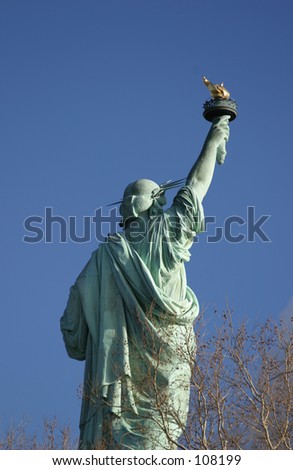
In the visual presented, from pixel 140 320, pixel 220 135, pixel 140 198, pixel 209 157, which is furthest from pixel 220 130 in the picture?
pixel 140 320

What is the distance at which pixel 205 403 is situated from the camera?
21688 mm

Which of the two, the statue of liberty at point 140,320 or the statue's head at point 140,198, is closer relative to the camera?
the statue of liberty at point 140,320

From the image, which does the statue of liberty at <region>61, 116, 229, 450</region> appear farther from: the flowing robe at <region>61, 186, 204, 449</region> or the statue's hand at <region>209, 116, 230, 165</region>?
the statue's hand at <region>209, 116, 230, 165</region>

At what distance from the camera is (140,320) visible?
76.6ft

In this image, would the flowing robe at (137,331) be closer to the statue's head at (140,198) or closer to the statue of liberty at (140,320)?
the statue of liberty at (140,320)

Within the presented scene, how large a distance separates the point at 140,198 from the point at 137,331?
3.01 metres

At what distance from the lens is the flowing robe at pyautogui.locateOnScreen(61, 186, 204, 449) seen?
22.8m

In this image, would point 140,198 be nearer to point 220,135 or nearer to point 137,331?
point 220,135

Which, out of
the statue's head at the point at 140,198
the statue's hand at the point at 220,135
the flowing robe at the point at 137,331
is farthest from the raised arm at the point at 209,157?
the statue's head at the point at 140,198

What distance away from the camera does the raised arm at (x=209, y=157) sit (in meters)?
25.2

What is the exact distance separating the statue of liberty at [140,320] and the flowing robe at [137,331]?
19 mm

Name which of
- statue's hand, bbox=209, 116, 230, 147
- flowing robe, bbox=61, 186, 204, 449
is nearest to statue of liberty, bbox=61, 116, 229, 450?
flowing robe, bbox=61, 186, 204, 449

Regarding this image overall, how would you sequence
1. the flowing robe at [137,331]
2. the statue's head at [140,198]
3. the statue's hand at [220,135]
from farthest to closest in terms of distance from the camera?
the statue's hand at [220,135] < the statue's head at [140,198] < the flowing robe at [137,331]
